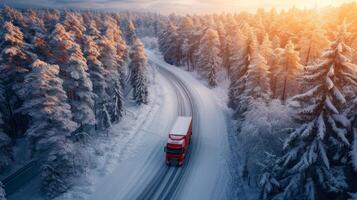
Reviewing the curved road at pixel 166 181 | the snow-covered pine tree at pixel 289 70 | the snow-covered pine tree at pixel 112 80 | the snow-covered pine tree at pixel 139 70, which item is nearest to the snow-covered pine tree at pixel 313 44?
the snow-covered pine tree at pixel 289 70

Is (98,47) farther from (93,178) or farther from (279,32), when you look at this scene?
(279,32)

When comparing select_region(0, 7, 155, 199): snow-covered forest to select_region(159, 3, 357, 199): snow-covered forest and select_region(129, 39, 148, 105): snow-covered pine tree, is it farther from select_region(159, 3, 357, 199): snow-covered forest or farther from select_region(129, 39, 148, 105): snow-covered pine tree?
select_region(159, 3, 357, 199): snow-covered forest

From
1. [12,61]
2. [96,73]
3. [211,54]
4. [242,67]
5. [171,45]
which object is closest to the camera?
[12,61]

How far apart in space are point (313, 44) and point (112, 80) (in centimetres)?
3331

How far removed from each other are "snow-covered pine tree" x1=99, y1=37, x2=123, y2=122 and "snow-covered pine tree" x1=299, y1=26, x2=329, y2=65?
30.8m

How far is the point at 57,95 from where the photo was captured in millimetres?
22484

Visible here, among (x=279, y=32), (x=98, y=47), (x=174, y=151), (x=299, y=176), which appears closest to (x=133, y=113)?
(x=98, y=47)

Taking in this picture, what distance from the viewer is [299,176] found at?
16359mm

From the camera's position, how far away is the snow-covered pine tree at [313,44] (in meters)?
39.3

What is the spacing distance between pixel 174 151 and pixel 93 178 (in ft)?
29.7

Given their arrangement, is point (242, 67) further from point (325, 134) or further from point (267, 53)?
point (325, 134)

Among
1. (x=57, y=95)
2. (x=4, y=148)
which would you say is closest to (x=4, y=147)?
(x=4, y=148)

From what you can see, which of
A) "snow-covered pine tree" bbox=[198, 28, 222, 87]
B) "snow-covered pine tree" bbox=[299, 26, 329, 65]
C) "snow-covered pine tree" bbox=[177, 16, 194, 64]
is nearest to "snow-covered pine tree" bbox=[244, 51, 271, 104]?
"snow-covered pine tree" bbox=[299, 26, 329, 65]

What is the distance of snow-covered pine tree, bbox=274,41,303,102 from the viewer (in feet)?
116
